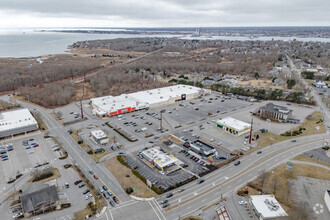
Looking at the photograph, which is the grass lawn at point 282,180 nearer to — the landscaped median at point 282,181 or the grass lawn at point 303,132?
the landscaped median at point 282,181

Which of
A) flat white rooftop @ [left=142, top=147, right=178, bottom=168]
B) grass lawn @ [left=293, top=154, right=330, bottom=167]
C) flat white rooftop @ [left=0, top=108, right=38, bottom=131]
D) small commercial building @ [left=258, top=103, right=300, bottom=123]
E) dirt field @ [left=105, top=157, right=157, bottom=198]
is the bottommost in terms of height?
dirt field @ [left=105, top=157, right=157, bottom=198]

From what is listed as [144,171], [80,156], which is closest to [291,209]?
[144,171]

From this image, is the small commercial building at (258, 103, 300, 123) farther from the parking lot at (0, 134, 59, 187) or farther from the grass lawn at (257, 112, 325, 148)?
the parking lot at (0, 134, 59, 187)

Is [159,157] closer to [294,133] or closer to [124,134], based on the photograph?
[124,134]

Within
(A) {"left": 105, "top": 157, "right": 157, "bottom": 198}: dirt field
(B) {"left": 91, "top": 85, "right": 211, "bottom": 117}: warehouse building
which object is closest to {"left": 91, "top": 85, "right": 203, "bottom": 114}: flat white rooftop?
(B) {"left": 91, "top": 85, "right": 211, "bottom": 117}: warehouse building

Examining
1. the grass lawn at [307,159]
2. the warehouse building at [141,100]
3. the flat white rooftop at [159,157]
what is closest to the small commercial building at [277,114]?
the grass lawn at [307,159]

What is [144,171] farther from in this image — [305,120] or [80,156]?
[305,120]
